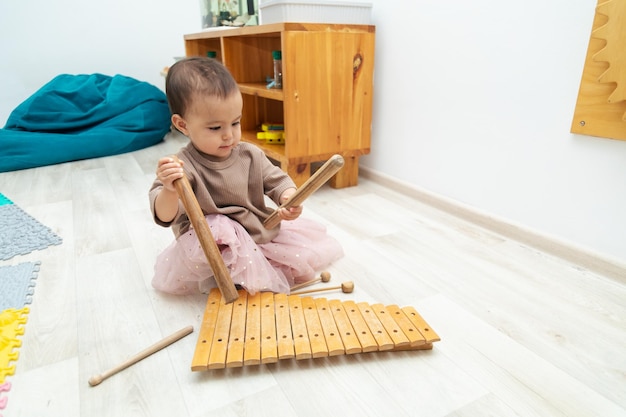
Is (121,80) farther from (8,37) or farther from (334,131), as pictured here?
(334,131)

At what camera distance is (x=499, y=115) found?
1.04 metres

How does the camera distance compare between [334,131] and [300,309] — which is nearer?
[300,309]

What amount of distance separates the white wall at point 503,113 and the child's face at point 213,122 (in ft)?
2.19

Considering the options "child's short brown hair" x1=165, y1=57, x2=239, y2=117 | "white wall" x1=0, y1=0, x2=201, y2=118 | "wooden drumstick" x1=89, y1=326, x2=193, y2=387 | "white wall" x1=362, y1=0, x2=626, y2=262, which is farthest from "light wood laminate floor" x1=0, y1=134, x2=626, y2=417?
"white wall" x1=0, y1=0, x2=201, y2=118

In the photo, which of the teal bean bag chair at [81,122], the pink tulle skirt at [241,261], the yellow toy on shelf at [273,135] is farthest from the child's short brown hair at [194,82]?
the teal bean bag chair at [81,122]

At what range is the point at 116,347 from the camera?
2.22 ft

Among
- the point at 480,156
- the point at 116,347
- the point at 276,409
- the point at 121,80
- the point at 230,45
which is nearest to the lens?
the point at 276,409

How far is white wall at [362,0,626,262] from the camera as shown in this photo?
87cm

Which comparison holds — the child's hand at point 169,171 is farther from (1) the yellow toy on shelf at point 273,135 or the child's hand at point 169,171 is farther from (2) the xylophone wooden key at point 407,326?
(1) the yellow toy on shelf at point 273,135

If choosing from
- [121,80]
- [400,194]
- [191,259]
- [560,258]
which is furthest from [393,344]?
[121,80]

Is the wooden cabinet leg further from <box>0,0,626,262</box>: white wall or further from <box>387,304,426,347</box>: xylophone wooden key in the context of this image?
<box>387,304,426,347</box>: xylophone wooden key

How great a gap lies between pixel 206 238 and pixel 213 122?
0.20 m

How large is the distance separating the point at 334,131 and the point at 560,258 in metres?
0.74

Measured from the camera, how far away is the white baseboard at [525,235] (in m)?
0.88
